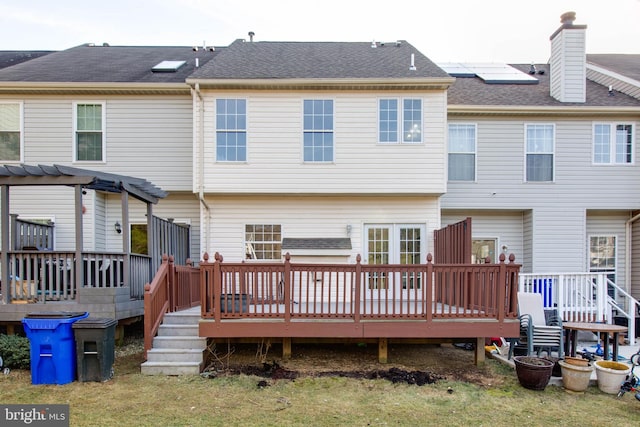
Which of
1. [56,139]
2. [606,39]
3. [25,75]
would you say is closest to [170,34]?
[25,75]

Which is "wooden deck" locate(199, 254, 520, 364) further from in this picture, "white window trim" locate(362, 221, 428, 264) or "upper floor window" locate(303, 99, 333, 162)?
"upper floor window" locate(303, 99, 333, 162)

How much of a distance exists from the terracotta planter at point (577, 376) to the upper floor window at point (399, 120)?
526cm

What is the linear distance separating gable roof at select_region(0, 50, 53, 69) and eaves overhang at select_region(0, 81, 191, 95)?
4.95 meters

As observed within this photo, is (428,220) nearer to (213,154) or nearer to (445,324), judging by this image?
(445,324)

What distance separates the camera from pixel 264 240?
29.9 ft

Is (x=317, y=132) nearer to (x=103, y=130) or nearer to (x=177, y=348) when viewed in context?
(x=103, y=130)

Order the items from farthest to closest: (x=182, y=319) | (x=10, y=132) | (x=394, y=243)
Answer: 1. (x=10, y=132)
2. (x=394, y=243)
3. (x=182, y=319)

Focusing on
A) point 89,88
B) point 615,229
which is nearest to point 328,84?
point 89,88

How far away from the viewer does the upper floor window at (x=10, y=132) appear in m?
9.22

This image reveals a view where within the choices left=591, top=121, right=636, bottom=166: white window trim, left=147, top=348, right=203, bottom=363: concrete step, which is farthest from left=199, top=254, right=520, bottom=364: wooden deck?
left=591, top=121, right=636, bottom=166: white window trim

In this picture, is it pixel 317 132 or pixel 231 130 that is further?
pixel 317 132

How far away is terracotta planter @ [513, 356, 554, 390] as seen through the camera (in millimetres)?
5133

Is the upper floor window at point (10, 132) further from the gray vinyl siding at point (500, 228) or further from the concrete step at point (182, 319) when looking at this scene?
the gray vinyl siding at point (500, 228)

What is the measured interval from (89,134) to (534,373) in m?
10.2
